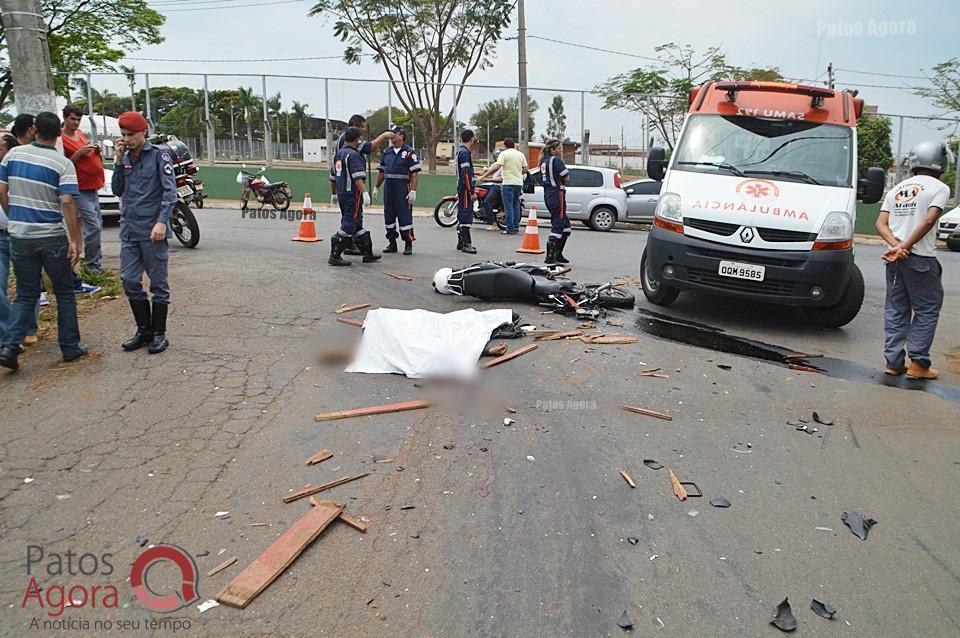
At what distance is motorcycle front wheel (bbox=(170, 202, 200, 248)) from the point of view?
10430 millimetres

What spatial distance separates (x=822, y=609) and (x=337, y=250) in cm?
798

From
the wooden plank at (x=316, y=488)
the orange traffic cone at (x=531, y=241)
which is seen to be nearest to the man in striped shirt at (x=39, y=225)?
the wooden plank at (x=316, y=488)

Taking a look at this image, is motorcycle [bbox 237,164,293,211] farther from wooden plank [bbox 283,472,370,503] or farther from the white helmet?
wooden plank [bbox 283,472,370,503]

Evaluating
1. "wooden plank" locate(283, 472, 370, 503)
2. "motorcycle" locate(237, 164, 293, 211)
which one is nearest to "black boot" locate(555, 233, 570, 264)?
"wooden plank" locate(283, 472, 370, 503)

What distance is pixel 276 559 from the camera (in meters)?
2.99

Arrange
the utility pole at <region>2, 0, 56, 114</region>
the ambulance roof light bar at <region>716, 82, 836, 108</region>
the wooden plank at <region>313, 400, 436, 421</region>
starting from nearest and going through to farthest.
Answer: the wooden plank at <region>313, 400, 436, 421</region> → the utility pole at <region>2, 0, 56, 114</region> → the ambulance roof light bar at <region>716, 82, 836, 108</region>

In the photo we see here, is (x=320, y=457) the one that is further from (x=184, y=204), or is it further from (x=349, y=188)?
(x=184, y=204)

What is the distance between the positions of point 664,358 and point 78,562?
14.8 feet

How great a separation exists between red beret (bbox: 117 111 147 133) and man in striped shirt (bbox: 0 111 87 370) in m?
0.45

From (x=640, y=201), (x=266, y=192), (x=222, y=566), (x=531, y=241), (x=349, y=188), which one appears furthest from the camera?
(x=266, y=192)

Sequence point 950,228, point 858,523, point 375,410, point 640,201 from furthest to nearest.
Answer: point 640,201 < point 950,228 < point 375,410 < point 858,523

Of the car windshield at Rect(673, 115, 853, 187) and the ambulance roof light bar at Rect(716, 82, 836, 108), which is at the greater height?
the ambulance roof light bar at Rect(716, 82, 836, 108)

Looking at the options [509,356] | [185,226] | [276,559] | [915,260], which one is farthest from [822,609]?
[185,226]

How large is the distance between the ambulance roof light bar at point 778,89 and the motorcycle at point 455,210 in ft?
27.2
